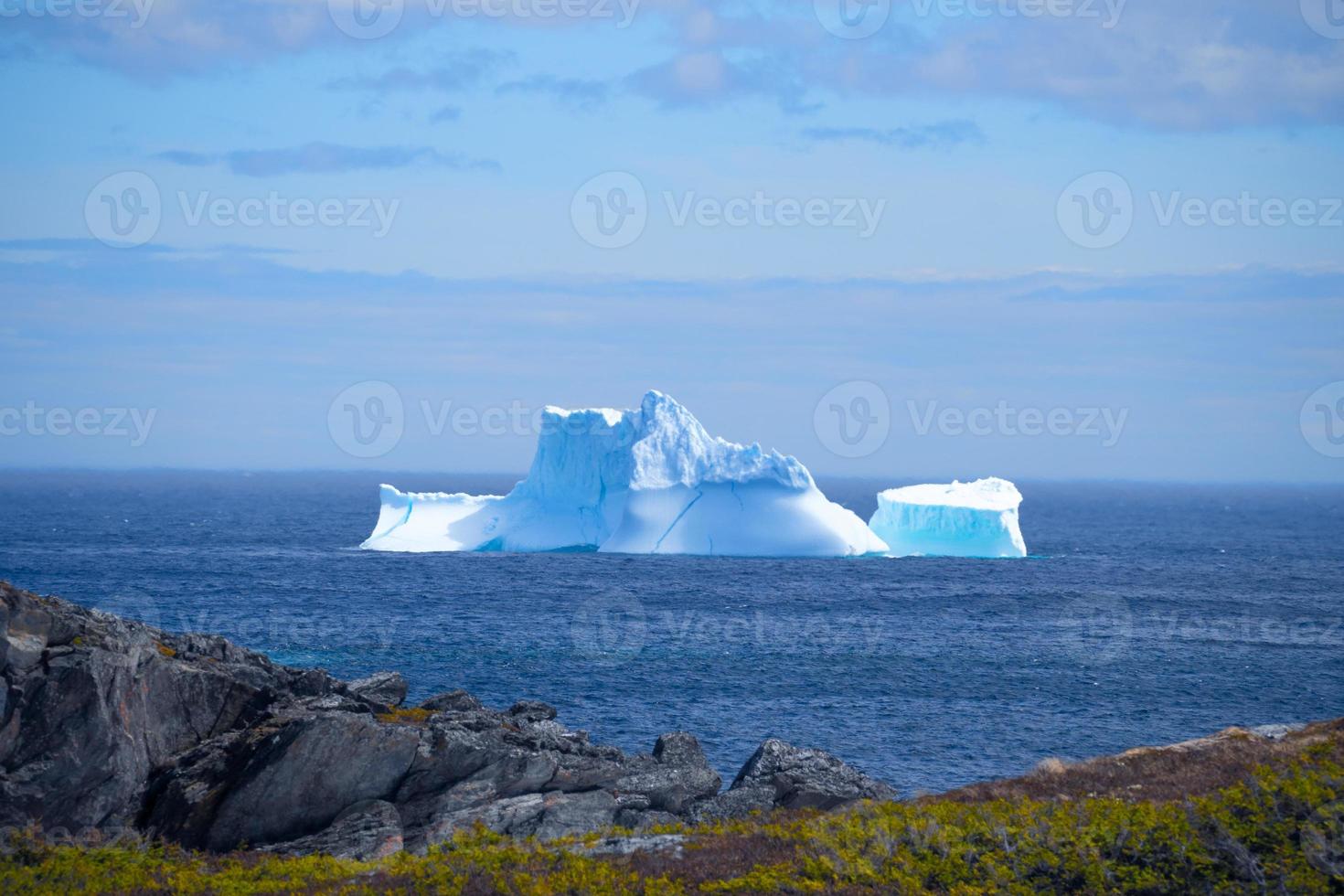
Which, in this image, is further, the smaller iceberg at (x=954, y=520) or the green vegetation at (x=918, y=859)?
the smaller iceberg at (x=954, y=520)

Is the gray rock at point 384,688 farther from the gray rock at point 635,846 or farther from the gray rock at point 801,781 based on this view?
the gray rock at point 635,846

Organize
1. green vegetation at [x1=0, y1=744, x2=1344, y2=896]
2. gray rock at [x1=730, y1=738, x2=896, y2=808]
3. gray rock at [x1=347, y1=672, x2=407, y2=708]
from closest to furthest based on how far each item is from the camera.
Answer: green vegetation at [x1=0, y1=744, x2=1344, y2=896], gray rock at [x1=730, y1=738, x2=896, y2=808], gray rock at [x1=347, y1=672, x2=407, y2=708]

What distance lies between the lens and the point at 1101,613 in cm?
4638

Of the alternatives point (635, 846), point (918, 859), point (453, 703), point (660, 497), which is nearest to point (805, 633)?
point (660, 497)

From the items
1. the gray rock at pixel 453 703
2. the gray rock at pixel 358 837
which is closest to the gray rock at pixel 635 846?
the gray rock at pixel 358 837

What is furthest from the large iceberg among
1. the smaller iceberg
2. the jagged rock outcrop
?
the jagged rock outcrop

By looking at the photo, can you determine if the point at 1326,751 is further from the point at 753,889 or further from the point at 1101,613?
the point at 1101,613

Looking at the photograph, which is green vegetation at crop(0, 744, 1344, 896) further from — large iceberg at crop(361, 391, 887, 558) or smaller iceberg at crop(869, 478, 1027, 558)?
smaller iceberg at crop(869, 478, 1027, 558)

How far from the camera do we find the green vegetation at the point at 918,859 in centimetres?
993

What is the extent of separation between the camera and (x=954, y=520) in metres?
61.5

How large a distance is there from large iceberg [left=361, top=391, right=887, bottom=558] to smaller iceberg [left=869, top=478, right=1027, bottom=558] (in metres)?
2.83

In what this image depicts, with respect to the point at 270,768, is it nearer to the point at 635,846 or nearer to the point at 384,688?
the point at 635,846

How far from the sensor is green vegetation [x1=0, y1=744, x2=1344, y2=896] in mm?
9930

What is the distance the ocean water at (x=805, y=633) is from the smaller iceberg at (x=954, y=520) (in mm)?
1091
